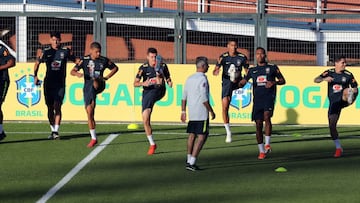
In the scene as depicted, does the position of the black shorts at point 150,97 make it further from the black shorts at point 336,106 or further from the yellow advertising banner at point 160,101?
the yellow advertising banner at point 160,101

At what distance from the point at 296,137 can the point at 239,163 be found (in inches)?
188

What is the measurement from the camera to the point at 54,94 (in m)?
21.3

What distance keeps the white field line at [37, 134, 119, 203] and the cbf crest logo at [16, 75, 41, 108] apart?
13.0 feet

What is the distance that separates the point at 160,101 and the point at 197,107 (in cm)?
903

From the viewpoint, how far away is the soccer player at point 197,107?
54.1ft

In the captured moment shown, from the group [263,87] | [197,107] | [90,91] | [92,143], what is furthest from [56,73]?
[197,107]

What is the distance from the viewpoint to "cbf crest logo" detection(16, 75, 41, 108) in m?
25.6

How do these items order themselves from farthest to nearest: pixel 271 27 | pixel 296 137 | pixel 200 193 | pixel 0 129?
pixel 271 27
pixel 296 137
pixel 0 129
pixel 200 193

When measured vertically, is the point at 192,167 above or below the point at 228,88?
below

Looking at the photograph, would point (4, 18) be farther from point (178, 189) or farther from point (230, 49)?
point (178, 189)

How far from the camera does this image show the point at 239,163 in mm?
17734

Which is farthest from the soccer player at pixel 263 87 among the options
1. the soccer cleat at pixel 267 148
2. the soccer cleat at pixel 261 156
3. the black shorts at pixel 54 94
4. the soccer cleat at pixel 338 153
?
the black shorts at pixel 54 94

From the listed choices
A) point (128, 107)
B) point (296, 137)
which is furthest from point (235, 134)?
point (128, 107)

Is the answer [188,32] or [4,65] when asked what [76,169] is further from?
[188,32]
